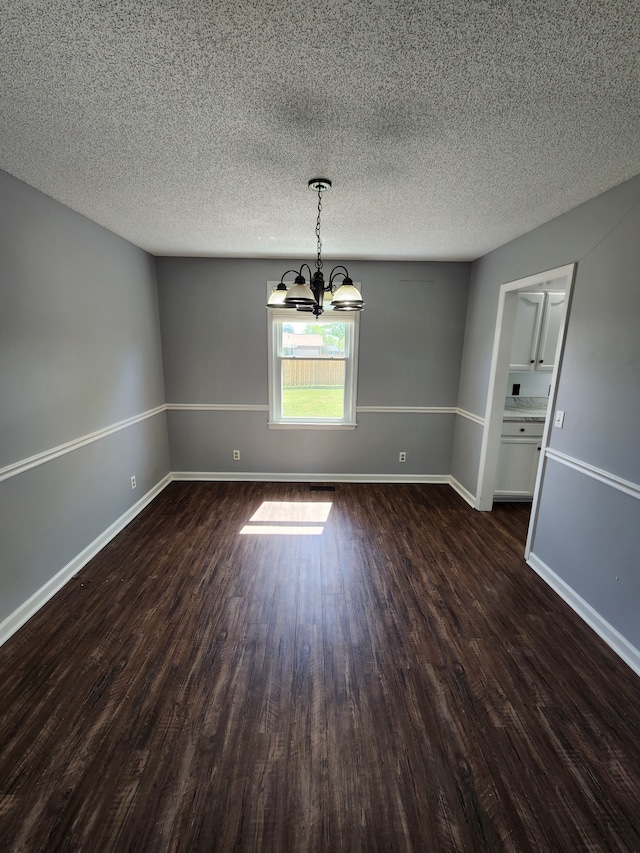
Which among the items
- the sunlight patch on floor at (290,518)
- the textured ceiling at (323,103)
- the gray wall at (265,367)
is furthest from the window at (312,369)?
the textured ceiling at (323,103)

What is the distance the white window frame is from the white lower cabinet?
5.41ft

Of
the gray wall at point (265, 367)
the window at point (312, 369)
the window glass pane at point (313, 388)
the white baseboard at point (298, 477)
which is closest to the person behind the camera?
the gray wall at point (265, 367)

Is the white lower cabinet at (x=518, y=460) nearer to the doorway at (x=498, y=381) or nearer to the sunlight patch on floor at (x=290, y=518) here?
the doorway at (x=498, y=381)

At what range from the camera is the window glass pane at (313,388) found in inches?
162

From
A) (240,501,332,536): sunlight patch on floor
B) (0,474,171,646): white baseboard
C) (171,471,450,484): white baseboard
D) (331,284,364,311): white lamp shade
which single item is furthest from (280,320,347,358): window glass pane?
(0,474,171,646): white baseboard

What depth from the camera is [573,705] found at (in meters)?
1.64

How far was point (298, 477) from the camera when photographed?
4293mm

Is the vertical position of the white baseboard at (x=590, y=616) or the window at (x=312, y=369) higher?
the window at (x=312, y=369)

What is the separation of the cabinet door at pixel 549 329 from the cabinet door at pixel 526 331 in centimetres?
5

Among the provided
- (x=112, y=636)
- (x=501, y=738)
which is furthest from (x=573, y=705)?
(x=112, y=636)

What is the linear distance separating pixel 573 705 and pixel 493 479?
214 cm

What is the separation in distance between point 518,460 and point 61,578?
4080 mm

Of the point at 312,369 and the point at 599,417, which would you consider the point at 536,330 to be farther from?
the point at 312,369

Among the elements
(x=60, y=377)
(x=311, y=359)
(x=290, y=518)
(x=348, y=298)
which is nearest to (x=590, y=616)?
(x=290, y=518)
